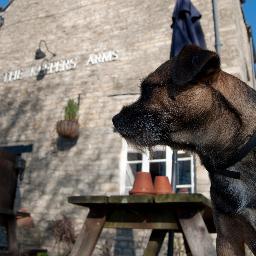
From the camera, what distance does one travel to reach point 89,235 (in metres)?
3.36

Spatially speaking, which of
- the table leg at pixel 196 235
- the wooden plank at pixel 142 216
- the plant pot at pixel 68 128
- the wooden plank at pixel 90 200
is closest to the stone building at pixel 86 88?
the plant pot at pixel 68 128

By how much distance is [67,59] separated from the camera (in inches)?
396

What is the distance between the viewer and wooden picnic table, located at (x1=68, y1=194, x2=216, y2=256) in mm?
3006

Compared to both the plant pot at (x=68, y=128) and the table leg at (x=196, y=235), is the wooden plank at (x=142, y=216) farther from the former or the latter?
the plant pot at (x=68, y=128)

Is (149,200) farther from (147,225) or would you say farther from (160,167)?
(160,167)

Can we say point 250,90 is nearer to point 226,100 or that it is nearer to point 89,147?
point 226,100

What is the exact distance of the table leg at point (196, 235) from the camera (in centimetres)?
295

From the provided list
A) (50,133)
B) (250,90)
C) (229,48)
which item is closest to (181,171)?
(229,48)

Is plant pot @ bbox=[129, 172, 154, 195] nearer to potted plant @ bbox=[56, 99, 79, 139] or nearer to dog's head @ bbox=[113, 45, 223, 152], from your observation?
dog's head @ bbox=[113, 45, 223, 152]

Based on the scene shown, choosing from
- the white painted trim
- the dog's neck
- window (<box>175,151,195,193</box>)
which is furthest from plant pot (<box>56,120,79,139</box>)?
the dog's neck

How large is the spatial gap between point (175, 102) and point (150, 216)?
1.57 m

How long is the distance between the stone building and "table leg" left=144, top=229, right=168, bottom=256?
278 cm

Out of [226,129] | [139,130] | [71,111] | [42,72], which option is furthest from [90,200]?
[42,72]

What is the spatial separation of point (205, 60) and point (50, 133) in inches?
293
